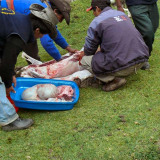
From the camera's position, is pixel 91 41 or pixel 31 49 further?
pixel 31 49

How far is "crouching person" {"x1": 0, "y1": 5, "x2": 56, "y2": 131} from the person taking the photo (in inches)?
106

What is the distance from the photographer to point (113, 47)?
3.76 meters

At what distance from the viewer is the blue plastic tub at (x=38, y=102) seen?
3.38 metres

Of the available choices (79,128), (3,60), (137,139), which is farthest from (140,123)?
(3,60)

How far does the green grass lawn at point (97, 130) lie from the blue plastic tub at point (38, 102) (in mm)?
98

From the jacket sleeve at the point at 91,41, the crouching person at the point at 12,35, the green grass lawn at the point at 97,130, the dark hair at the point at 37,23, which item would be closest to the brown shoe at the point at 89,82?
the green grass lawn at the point at 97,130

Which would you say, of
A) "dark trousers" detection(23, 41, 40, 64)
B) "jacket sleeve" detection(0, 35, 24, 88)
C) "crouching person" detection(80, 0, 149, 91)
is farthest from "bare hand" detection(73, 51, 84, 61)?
"jacket sleeve" detection(0, 35, 24, 88)

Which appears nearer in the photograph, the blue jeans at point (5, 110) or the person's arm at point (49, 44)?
the blue jeans at point (5, 110)

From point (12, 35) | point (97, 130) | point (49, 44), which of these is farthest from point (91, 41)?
point (12, 35)

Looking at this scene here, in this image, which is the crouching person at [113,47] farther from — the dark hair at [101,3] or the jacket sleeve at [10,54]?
the jacket sleeve at [10,54]

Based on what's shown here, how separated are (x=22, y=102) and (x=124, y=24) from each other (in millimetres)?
1760

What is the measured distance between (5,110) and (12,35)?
2.85 ft

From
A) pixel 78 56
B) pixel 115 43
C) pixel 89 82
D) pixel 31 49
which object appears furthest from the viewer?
pixel 31 49

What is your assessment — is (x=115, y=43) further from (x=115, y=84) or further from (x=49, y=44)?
(x=49, y=44)
